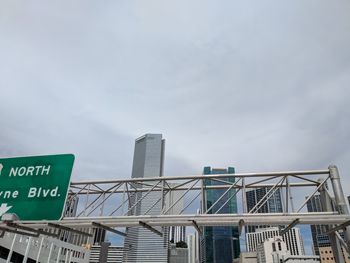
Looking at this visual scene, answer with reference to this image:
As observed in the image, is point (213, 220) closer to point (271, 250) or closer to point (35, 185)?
point (35, 185)

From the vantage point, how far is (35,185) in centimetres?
935

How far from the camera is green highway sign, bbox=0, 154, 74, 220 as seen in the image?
8.95m

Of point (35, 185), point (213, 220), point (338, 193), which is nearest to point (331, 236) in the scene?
Answer: point (338, 193)

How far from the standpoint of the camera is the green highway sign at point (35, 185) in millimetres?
8953

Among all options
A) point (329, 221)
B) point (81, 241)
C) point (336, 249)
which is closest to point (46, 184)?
point (329, 221)

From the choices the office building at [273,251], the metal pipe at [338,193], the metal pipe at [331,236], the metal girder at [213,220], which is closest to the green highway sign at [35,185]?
the metal girder at [213,220]

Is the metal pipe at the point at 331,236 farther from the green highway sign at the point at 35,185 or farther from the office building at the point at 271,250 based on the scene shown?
the office building at the point at 271,250

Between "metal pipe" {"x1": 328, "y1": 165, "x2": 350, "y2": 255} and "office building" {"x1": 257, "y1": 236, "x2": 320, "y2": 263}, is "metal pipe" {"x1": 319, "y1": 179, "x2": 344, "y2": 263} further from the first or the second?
"office building" {"x1": 257, "y1": 236, "x2": 320, "y2": 263}

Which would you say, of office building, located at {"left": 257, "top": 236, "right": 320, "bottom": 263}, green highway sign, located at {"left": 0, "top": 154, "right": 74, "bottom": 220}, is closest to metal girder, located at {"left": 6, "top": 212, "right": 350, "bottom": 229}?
green highway sign, located at {"left": 0, "top": 154, "right": 74, "bottom": 220}

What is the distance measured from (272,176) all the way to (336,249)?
133 inches

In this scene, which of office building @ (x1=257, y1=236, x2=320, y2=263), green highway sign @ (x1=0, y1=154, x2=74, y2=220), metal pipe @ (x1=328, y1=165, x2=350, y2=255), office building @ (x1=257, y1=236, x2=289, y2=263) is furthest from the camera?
office building @ (x1=257, y1=236, x2=289, y2=263)

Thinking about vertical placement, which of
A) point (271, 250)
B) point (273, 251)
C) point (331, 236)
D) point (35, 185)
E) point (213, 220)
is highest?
point (271, 250)

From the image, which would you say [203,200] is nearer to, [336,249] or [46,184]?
[336,249]

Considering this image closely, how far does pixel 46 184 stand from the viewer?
934cm
